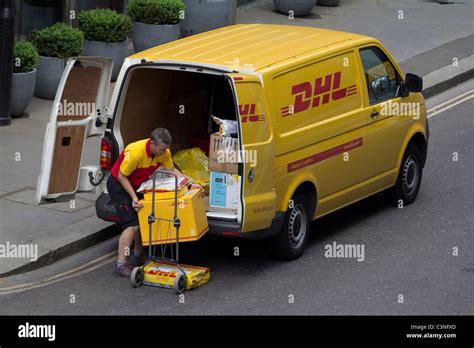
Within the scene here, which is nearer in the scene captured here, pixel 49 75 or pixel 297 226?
pixel 297 226

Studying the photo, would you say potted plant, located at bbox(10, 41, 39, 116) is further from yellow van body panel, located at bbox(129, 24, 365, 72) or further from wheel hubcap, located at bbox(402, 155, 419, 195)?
wheel hubcap, located at bbox(402, 155, 419, 195)

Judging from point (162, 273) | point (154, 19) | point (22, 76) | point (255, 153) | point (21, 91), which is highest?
point (255, 153)

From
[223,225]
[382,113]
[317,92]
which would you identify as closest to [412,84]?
[382,113]

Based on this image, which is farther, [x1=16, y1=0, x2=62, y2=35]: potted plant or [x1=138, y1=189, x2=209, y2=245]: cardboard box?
[x1=16, y1=0, x2=62, y2=35]: potted plant

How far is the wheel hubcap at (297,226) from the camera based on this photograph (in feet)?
35.9

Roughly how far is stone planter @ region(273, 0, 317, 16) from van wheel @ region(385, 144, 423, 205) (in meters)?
9.30

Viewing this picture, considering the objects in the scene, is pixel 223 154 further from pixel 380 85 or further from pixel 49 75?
pixel 49 75

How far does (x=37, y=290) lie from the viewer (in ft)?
33.8

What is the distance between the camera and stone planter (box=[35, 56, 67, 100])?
53.2ft

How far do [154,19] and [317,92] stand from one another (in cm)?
745

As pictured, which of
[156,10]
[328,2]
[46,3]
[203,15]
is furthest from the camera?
[328,2]

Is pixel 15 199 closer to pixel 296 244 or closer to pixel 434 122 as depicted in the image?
pixel 296 244

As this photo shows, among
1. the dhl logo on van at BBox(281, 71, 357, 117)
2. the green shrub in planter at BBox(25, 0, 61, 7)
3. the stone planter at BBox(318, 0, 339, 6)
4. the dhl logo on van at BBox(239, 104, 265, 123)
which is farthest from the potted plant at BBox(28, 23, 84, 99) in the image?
the stone planter at BBox(318, 0, 339, 6)

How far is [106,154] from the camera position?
432 inches
